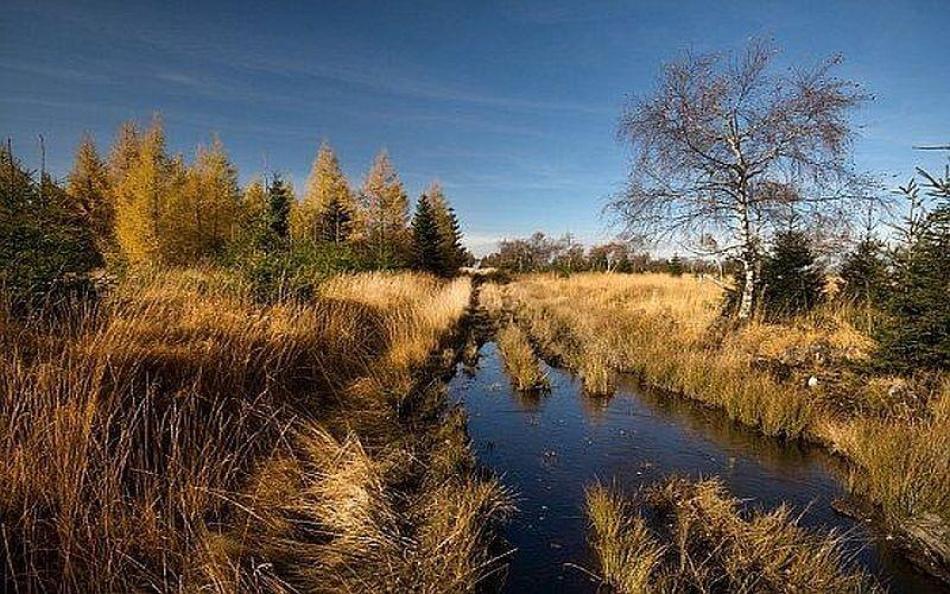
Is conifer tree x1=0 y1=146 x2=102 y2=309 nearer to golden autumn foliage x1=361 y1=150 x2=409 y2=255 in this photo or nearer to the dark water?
the dark water

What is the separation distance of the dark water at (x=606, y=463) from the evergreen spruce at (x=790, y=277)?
22.3ft

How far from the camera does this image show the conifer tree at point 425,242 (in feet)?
102

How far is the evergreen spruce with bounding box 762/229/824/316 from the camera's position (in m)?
12.8

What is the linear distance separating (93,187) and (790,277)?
101ft

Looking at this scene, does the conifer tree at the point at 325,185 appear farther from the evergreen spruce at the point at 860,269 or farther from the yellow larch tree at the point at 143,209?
the evergreen spruce at the point at 860,269

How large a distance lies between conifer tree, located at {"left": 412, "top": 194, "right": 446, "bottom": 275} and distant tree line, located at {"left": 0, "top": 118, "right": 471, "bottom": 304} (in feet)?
0.21

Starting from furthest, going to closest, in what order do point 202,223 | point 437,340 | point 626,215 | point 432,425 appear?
point 202,223 < point 626,215 < point 437,340 < point 432,425

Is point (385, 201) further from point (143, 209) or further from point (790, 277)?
point (790, 277)

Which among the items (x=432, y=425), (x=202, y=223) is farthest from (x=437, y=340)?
(x=202, y=223)

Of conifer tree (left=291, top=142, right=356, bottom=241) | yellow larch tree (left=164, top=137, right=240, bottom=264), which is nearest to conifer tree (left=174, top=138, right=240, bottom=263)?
yellow larch tree (left=164, top=137, right=240, bottom=264)

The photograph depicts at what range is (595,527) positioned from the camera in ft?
12.8

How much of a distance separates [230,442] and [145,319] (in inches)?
65.2

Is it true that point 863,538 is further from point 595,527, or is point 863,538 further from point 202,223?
point 202,223

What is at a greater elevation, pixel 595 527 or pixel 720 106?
pixel 720 106
